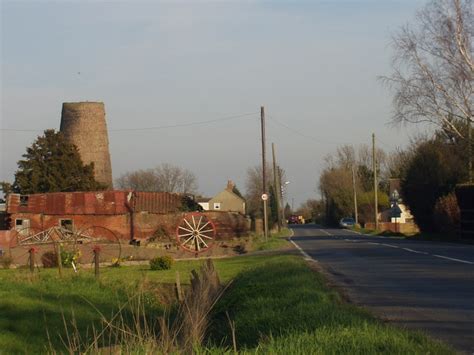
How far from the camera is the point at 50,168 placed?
62.5 m

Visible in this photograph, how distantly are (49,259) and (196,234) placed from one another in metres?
8.53

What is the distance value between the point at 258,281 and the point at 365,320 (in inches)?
279

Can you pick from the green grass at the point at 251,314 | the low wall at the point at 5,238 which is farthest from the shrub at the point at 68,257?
the low wall at the point at 5,238

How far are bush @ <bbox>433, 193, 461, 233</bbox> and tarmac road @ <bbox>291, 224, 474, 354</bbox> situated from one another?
16746 millimetres

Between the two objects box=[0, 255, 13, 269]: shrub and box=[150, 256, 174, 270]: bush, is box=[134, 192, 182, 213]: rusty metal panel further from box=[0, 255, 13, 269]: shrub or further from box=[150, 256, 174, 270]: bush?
box=[150, 256, 174, 270]: bush

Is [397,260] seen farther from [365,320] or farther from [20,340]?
[365,320]

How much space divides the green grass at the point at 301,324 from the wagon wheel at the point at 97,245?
710 inches

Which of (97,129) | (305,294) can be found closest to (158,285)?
(305,294)

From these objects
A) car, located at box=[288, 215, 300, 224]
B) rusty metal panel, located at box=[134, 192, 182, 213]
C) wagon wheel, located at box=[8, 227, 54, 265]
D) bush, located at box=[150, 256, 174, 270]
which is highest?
car, located at box=[288, 215, 300, 224]

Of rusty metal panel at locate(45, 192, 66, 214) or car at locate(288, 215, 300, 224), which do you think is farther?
car at locate(288, 215, 300, 224)

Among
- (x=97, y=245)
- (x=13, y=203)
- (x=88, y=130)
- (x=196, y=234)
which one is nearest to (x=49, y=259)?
(x=97, y=245)

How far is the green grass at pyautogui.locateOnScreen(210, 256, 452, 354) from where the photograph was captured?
310 inches

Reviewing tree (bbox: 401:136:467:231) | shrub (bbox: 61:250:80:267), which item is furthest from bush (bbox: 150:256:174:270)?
tree (bbox: 401:136:467:231)

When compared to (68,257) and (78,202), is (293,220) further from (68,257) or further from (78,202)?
(68,257)
